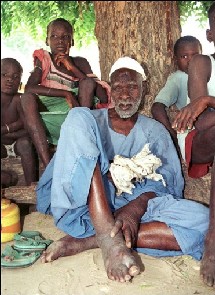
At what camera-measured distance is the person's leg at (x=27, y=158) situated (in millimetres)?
3082

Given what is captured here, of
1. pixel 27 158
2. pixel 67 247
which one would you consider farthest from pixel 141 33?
pixel 67 247

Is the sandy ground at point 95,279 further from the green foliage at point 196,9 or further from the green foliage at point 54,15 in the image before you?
the green foliage at point 196,9

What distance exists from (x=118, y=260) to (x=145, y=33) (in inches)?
81.0

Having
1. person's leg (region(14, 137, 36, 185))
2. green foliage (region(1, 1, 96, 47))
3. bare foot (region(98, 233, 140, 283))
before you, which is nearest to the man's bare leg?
bare foot (region(98, 233, 140, 283))

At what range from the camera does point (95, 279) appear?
6.02ft

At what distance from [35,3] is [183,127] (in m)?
2.81

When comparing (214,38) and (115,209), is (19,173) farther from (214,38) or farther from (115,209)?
(214,38)

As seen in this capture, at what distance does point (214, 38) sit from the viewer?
2553 millimetres

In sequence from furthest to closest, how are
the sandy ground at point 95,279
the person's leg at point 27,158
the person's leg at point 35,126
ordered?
the person's leg at point 27,158 → the person's leg at point 35,126 → the sandy ground at point 95,279

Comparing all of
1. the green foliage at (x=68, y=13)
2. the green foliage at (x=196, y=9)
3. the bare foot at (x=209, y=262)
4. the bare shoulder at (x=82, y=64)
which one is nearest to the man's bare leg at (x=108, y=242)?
the bare foot at (x=209, y=262)

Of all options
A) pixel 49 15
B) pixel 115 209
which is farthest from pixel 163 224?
pixel 49 15

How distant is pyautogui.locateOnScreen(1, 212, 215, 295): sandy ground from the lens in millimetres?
1729

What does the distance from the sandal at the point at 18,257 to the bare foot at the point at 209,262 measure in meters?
0.85

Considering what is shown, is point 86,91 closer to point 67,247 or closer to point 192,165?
point 192,165
